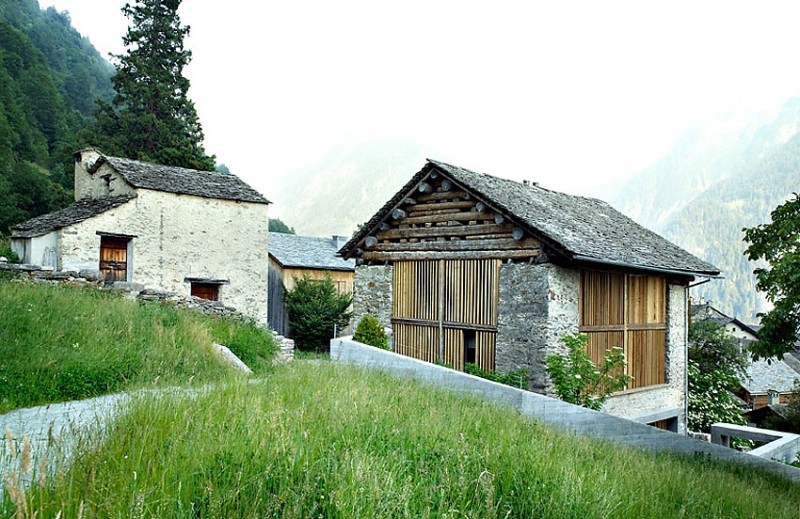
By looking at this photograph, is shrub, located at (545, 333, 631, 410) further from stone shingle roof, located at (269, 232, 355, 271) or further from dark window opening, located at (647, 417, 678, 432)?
stone shingle roof, located at (269, 232, 355, 271)

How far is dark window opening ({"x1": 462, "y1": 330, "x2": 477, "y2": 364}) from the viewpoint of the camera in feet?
48.6

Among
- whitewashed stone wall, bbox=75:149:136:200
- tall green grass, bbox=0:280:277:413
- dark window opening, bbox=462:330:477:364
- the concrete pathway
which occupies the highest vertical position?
whitewashed stone wall, bbox=75:149:136:200

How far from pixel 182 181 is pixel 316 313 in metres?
7.35

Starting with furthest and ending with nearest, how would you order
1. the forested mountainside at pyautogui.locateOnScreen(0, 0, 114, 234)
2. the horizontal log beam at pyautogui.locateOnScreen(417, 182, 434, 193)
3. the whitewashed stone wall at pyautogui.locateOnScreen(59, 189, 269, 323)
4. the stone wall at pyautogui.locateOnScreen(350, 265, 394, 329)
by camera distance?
the forested mountainside at pyautogui.locateOnScreen(0, 0, 114, 234)
the whitewashed stone wall at pyautogui.locateOnScreen(59, 189, 269, 323)
the stone wall at pyautogui.locateOnScreen(350, 265, 394, 329)
the horizontal log beam at pyautogui.locateOnScreen(417, 182, 434, 193)

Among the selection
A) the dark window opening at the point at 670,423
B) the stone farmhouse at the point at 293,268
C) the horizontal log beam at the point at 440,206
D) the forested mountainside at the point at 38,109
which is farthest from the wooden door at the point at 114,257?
the dark window opening at the point at 670,423

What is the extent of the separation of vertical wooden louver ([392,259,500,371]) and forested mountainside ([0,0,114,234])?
20.6 meters

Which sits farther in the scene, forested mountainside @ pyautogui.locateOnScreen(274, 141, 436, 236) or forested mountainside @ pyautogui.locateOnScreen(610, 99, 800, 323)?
forested mountainside @ pyautogui.locateOnScreen(274, 141, 436, 236)

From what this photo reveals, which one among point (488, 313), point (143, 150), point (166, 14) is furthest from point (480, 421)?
point (166, 14)

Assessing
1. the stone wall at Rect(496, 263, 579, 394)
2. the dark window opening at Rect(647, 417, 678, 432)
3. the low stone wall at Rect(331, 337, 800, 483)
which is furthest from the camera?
the dark window opening at Rect(647, 417, 678, 432)

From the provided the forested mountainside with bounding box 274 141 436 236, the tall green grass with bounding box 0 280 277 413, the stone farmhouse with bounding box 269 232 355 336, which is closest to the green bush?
the tall green grass with bounding box 0 280 277 413

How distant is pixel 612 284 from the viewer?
15.1 meters

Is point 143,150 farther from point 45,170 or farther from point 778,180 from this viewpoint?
point 778,180

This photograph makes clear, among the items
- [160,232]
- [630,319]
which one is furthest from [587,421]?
[160,232]

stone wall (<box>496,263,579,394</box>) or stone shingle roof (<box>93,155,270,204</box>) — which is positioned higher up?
stone shingle roof (<box>93,155,270,204</box>)
